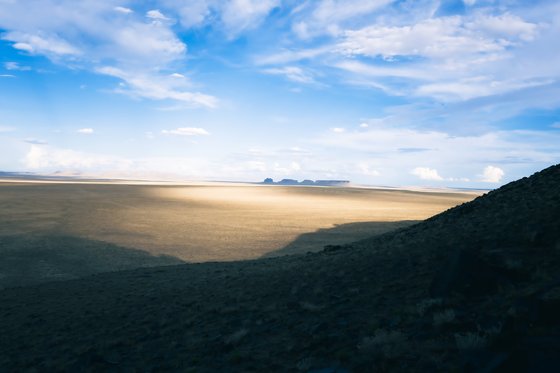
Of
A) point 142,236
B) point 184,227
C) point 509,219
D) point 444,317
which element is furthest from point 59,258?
point 509,219

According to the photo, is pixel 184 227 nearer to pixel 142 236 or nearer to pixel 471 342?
pixel 142 236

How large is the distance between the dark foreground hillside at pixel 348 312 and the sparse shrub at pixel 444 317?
0.09 feet

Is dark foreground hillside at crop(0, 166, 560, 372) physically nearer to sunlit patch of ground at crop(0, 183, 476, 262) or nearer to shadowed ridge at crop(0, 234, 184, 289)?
shadowed ridge at crop(0, 234, 184, 289)

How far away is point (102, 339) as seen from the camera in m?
12.1

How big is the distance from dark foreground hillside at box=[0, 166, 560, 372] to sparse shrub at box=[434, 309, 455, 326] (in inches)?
1.0

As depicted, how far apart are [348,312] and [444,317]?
3.16 metres

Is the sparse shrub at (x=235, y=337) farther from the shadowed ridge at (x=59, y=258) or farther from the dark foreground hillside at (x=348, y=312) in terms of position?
the shadowed ridge at (x=59, y=258)

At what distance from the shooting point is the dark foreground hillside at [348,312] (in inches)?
264

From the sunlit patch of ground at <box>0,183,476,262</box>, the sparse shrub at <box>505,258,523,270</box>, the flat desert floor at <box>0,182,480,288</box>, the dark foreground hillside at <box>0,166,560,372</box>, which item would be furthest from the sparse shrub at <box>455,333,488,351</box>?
the sunlit patch of ground at <box>0,183,476,262</box>

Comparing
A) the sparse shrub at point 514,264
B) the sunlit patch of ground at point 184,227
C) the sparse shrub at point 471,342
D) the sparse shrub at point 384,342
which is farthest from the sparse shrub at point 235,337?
the sunlit patch of ground at point 184,227

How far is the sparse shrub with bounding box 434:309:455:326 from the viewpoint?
25.3ft

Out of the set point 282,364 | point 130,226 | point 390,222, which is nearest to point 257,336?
point 282,364

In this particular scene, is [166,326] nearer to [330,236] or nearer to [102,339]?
[102,339]

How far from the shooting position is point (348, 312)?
10445 millimetres
